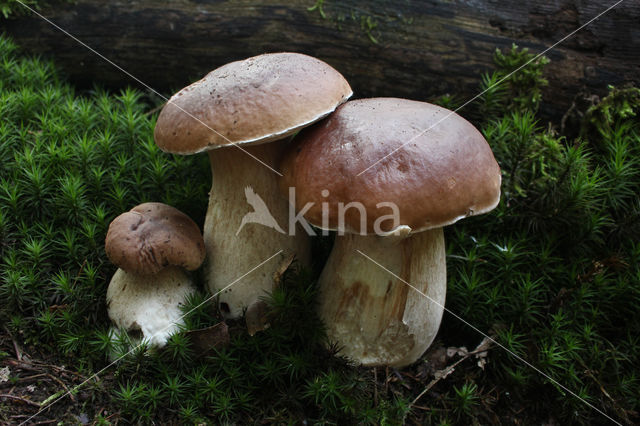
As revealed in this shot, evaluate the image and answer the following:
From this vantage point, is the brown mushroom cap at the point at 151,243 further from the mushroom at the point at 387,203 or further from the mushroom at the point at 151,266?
the mushroom at the point at 387,203

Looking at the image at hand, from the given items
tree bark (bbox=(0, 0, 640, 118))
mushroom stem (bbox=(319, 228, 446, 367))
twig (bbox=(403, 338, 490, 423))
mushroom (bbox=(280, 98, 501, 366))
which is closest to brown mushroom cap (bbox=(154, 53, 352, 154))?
mushroom (bbox=(280, 98, 501, 366))

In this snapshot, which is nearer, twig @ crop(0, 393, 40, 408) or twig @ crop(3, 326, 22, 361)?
twig @ crop(0, 393, 40, 408)

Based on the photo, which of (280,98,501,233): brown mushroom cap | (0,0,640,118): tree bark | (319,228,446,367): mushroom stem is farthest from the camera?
(0,0,640,118): tree bark

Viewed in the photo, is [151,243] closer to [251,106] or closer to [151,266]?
[151,266]

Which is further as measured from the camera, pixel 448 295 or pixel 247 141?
pixel 448 295

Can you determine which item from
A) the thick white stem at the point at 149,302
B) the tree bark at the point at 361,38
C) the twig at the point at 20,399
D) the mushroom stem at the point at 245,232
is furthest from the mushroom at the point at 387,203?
the twig at the point at 20,399

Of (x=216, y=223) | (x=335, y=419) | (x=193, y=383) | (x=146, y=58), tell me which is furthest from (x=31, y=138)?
(x=335, y=419)

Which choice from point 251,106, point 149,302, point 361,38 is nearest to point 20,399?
point 149,302

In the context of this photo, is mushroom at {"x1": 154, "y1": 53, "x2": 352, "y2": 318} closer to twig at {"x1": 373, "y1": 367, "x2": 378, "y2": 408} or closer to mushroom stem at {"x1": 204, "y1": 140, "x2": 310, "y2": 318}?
mushroom stem at {"x1": 204, "y1": 140, "x2": 310, "y2": 318}
